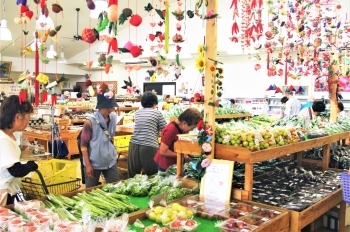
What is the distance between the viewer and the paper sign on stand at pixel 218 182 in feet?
8.77

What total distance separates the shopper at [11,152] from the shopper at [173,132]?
4.72 ft

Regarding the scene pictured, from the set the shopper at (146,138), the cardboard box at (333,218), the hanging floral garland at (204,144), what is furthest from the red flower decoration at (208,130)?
the cardboard box at (333,218)

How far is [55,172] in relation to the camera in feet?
12.7

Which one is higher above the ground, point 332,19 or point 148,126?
point 332,19

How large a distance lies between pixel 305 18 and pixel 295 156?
5.93 feet

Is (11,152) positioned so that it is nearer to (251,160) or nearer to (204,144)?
(204,144)

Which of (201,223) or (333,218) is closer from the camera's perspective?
(201,223)

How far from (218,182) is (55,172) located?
2005 mm

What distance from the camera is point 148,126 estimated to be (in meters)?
4.33

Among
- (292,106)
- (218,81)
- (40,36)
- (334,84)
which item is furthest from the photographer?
(292,106)

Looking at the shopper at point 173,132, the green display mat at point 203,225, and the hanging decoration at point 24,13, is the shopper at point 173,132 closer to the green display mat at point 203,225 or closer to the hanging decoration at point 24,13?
the green display mat at point 203,225

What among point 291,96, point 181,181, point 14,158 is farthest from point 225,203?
point 291,96

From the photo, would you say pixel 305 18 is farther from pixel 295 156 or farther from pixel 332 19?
pixel 295 156

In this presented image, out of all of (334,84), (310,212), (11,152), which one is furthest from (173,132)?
(334,84)
